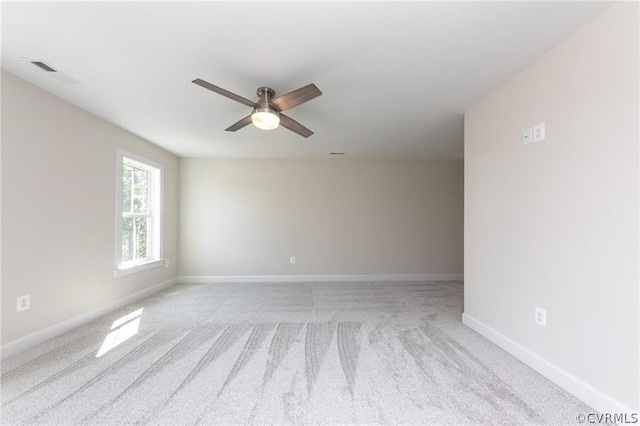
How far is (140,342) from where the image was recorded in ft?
8.02

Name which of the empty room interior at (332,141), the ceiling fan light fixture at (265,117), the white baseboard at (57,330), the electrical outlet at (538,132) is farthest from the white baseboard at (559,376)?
the white baseboard at (57,330)

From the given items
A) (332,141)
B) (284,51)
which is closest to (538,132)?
(284,51)

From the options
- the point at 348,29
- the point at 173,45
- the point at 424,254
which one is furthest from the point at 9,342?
the point at 424,254

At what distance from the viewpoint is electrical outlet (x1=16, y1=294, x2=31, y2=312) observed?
2225 millimetres

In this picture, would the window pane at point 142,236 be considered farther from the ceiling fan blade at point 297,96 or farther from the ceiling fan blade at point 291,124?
the ceiling fan blade at point 297,96

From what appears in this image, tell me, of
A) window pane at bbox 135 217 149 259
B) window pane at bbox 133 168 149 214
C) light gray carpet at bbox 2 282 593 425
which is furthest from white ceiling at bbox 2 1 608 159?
light gray carpet at bbox 2 282 593 425

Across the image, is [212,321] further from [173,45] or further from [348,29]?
[348,29]

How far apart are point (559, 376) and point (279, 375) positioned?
6.04 feet

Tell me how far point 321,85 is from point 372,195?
10.2 feet

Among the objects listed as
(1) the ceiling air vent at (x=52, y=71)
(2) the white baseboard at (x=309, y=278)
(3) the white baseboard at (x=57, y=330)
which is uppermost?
(1) the ceiling air vent at (x=52, y=71)

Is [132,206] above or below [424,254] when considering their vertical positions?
above

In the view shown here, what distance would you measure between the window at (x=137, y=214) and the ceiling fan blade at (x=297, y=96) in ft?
8.08

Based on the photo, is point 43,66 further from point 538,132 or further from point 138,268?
point 538,132

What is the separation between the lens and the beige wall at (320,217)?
197 inches
